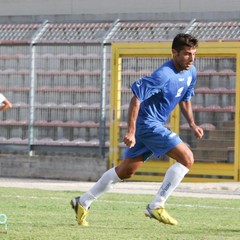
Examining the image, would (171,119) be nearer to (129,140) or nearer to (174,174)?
(174,174)

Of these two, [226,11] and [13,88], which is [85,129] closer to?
[13,88]

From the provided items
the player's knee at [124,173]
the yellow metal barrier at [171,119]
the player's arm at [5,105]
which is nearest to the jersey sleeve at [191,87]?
the player's knee at [124,173]

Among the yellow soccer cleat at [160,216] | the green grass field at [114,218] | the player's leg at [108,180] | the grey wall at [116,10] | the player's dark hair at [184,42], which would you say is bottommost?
the green grass field at [114,218]

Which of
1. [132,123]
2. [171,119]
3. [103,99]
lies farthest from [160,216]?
[103,99]

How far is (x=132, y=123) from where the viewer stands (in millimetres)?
11328

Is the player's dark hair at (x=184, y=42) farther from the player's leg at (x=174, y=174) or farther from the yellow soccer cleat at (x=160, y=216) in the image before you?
the yellow soccer cleat at (x=160, y=216)

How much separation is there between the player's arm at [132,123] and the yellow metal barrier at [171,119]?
1072 centimetres

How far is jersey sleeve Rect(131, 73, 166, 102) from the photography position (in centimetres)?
1152

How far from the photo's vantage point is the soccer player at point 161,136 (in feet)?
39.1

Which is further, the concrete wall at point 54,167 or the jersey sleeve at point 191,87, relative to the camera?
the concrete wall at point 54,167

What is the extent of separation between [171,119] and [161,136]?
10783mm

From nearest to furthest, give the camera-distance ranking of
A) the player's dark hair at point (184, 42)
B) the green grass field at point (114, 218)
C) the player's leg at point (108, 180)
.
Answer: the green grass field at point (114, 218) → the player's dark hair at point (184, 42) → the player's leg at point (108, 180)

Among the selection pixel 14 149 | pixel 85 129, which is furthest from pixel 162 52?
pixel 14 149

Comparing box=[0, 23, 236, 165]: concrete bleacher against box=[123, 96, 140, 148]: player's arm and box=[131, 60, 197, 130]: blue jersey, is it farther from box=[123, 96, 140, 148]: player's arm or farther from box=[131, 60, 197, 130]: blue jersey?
box=[123, 96, 140, 148]: player's arm
